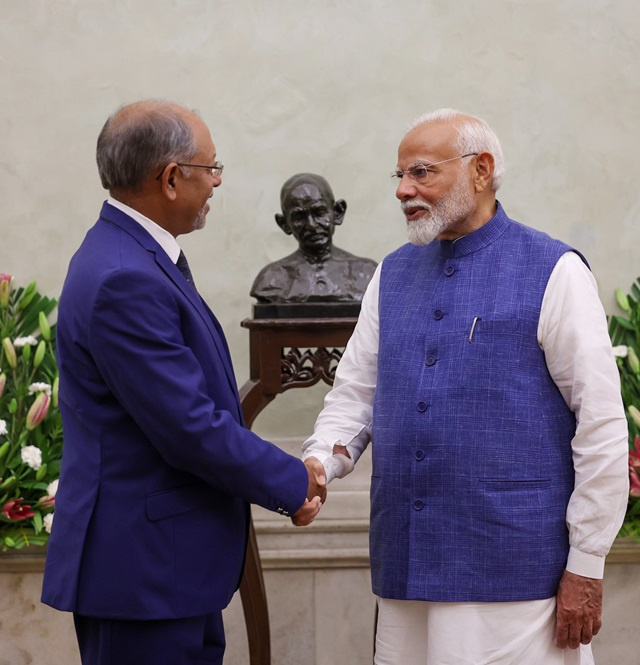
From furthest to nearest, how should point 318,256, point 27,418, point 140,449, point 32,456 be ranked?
point 27,418 → point 32,456 → point 318,256 → point 140,449

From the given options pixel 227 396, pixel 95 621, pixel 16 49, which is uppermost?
pixel 16 49

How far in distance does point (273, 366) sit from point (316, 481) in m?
1.15

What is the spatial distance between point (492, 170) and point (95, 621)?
59.0 inches

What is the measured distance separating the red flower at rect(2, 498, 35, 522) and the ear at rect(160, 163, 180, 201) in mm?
2201

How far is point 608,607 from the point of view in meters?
4.55

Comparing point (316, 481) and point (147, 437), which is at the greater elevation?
point (147, 437)

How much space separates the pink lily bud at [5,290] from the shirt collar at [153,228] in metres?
2.39

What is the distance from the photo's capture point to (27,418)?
434cm

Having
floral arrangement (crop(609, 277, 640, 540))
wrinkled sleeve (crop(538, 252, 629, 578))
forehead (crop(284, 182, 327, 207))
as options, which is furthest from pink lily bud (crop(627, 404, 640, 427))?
wrinkled sleeve (crop(538, 252, 629, 578))

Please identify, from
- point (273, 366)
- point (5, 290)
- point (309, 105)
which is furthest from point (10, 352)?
point (309, 105)

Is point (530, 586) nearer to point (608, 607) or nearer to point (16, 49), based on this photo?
point (608, 607)

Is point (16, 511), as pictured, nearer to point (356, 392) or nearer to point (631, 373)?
point (356, 392)

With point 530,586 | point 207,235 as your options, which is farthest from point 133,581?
point 207,235

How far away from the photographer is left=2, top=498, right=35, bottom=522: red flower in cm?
420
